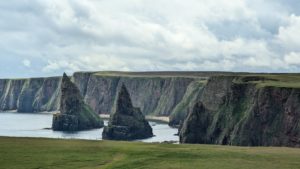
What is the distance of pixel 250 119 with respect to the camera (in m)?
151

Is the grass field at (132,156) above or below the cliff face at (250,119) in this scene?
below

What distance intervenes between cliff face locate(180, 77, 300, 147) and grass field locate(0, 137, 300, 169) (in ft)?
194

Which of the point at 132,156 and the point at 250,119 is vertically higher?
the point at 250,119

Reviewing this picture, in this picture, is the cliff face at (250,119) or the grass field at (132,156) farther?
the cliff face at (250,119)

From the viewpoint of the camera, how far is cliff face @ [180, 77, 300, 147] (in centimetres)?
13962

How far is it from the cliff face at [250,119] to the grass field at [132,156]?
59039 millimetres

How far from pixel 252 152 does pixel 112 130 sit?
124 meters

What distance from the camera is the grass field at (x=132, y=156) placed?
67250 millimetres

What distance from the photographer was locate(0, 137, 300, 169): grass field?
67.2 metres

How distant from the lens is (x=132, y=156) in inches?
2918

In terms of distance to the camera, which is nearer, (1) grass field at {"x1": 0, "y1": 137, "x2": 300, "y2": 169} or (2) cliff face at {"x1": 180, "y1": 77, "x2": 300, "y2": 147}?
(1) grass field at {"x1": 0, "y1": 137, "x2": 300, "y2": 169}

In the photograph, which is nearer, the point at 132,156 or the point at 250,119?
the point at 132,156

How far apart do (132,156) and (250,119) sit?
276ft

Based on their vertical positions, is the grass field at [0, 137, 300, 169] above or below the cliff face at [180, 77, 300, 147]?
below
